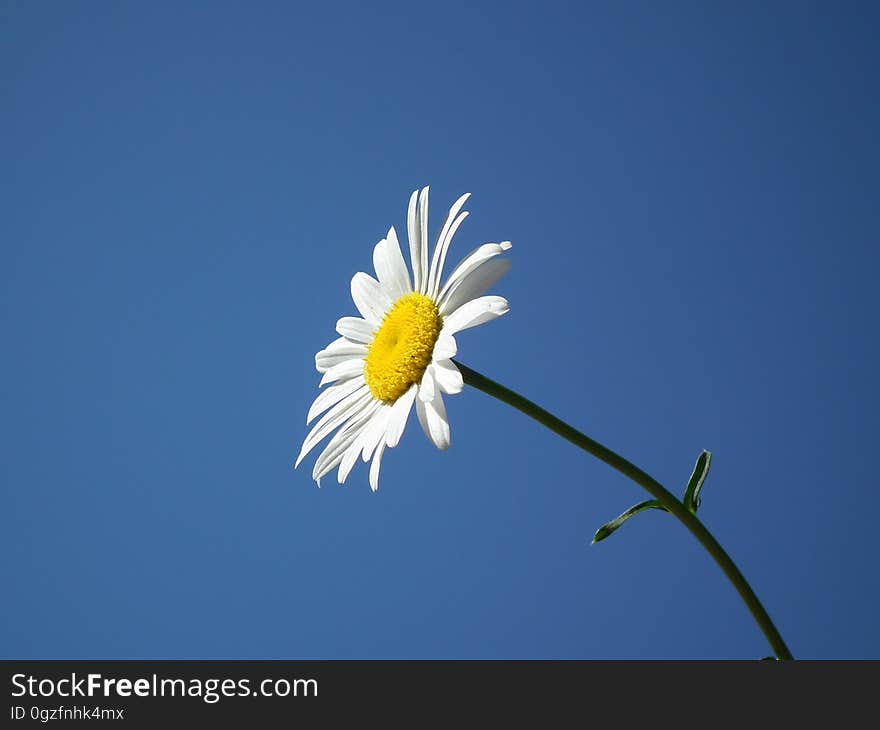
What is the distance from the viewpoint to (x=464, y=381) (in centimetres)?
162

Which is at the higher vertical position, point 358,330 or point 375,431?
point 358,330

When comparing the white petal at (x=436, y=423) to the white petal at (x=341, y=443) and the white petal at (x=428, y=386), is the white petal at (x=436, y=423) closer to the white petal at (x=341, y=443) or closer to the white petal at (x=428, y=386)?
the white petal at (x=428, y=386)

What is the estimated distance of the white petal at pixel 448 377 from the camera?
1.47m

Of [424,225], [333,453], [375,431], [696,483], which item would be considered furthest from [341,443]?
[696,483]

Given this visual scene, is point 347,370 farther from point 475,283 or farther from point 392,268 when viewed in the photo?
point 475,283

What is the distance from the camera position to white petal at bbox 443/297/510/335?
1496mm

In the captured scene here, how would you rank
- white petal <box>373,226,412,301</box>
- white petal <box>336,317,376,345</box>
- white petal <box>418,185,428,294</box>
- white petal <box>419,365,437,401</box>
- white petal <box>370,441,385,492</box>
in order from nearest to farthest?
1. white petal <box>419,365,437,401</box>
2. white petal <box>370,441,385,492</box>
3. white petal <box>418,185,428,294</box>
4. white petal <box>373,226,412,301</box>
5. white petal <box>336,317,376,345</box>

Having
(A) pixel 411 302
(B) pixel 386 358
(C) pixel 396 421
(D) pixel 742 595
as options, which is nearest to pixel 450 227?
(A) pixel 411 302

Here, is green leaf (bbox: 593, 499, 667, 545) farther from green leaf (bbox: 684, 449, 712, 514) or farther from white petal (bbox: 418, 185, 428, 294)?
white petal (bbox: 418, 185, 428, 294)

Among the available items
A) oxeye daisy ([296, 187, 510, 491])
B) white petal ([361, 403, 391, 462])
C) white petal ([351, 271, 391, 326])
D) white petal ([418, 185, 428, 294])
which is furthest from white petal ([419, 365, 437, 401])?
white petal ([351, 271, 391, 326])

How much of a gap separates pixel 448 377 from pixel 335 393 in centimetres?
58

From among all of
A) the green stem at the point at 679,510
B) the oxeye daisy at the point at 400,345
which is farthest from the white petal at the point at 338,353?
the green stem at the point at 679,510

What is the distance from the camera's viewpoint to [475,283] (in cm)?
167
